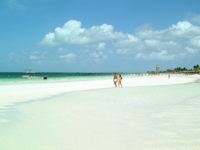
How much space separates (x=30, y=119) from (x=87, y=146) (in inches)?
149

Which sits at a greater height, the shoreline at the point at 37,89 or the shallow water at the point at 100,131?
the shoreline at the point at 37,89

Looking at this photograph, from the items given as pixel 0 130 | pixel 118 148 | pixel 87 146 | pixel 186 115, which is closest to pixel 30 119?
pixel 0 130

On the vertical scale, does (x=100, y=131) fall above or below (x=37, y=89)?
below

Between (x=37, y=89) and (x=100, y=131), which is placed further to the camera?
(x=37, y=89)

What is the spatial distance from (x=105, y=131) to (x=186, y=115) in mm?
3973

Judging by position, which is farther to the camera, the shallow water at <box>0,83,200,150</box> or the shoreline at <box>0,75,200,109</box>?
the shoreline at <box>0,75,200,109</box>

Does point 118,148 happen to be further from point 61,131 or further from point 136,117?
point 136,117

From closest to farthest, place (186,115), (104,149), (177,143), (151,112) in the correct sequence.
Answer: (104,149) → (177,143) → (186,115) → (151,112)

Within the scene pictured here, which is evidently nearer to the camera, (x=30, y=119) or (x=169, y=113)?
(x=30, y=119)

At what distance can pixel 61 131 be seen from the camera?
674 centimetres

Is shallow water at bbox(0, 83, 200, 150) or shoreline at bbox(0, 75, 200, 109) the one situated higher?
shoreline at bbox(0, 75, 200, 109)

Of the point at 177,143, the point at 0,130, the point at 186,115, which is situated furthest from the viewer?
the point at 186,115

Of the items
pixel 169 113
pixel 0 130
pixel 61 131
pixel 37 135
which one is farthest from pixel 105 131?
pixel 169 113

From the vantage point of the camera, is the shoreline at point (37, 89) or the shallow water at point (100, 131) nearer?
the shallow water at point (100, 131)
